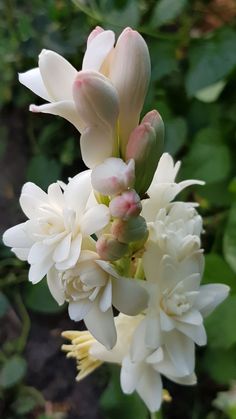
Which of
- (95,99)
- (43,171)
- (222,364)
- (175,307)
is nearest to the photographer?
(95,99)

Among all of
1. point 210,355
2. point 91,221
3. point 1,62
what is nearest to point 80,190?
point 91,221

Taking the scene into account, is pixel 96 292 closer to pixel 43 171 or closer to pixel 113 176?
pixel 113 176

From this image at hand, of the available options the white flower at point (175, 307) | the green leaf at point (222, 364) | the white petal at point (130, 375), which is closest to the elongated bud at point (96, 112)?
the white flower at point (175, 307)

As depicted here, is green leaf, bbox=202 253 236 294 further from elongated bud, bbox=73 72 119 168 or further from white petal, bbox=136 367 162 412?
elongated bud, bbox=73 72 119 168

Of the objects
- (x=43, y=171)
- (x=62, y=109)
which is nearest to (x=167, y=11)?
(x=43, y=171)

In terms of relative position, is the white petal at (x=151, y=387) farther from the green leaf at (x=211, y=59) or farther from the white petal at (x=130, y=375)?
the green leaf at (x=211, y=59)

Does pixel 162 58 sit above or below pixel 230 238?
above

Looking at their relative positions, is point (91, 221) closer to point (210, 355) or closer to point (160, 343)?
point (160, 343)
